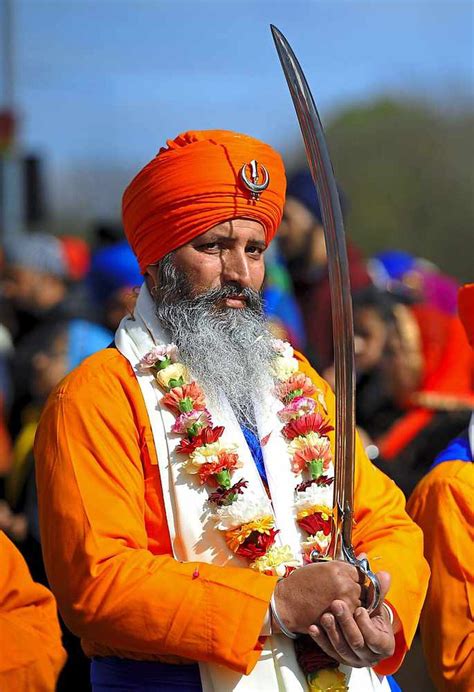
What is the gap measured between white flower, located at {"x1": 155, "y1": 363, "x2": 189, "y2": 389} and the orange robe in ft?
0.23

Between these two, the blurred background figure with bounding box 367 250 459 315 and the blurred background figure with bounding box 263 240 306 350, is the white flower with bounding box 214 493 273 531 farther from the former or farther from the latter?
the blurred background figure with bounding box 367 250 459 315

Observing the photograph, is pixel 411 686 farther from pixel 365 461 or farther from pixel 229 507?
pixel 229 507

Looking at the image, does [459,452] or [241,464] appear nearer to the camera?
[241,464]

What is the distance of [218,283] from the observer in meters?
3.46

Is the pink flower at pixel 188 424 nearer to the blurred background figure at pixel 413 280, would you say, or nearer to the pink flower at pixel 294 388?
the pink flower at pixel 294 388

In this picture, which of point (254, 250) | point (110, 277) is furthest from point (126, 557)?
point (110, 277)

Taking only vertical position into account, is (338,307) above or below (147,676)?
above

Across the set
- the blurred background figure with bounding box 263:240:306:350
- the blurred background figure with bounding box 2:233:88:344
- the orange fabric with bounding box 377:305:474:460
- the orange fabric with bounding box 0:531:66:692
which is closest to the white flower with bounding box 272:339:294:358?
the orange fabric with bounding box 0:531:66:692

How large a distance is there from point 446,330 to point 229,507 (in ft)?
12.3

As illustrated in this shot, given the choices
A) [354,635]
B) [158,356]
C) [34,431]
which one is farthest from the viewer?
[34,431]

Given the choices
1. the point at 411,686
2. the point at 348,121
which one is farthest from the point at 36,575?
the point at 348,121

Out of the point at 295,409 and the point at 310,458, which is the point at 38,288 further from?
the point at 310,458

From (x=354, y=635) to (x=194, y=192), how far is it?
1.22 meters

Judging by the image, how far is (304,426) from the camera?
3.38 m
